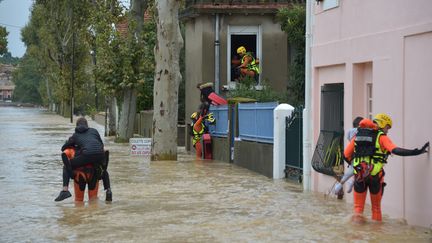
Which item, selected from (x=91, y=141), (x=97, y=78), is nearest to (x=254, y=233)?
(x=91, y=141)

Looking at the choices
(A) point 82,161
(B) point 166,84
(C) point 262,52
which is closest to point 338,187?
(A) point 82,161

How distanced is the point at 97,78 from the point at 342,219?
24.5 meters

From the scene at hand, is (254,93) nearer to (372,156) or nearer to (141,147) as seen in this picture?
(141,147)

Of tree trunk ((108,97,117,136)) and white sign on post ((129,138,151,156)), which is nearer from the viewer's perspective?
white sign on post ((129,138,151,156))

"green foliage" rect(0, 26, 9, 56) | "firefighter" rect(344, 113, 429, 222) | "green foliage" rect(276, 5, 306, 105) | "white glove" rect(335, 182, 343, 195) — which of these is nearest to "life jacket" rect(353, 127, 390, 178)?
"firefighter" rect(344, 113, 429, 222)

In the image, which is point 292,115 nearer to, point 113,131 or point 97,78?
point 97,78

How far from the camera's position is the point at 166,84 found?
82.4 ft

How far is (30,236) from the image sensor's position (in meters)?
11.3

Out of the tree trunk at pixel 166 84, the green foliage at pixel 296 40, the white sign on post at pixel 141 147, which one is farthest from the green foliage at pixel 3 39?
the green foliage at pixel 296 40

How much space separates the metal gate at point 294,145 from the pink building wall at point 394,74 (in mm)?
2283

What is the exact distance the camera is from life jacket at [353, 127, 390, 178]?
11.9 metres

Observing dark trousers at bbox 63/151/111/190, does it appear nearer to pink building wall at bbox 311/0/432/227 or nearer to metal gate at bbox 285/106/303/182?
pink building wall at bbox 311/0/432/227

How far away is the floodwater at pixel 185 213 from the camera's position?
36.8 ft

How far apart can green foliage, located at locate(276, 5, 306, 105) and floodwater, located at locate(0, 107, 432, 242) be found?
725 cm
